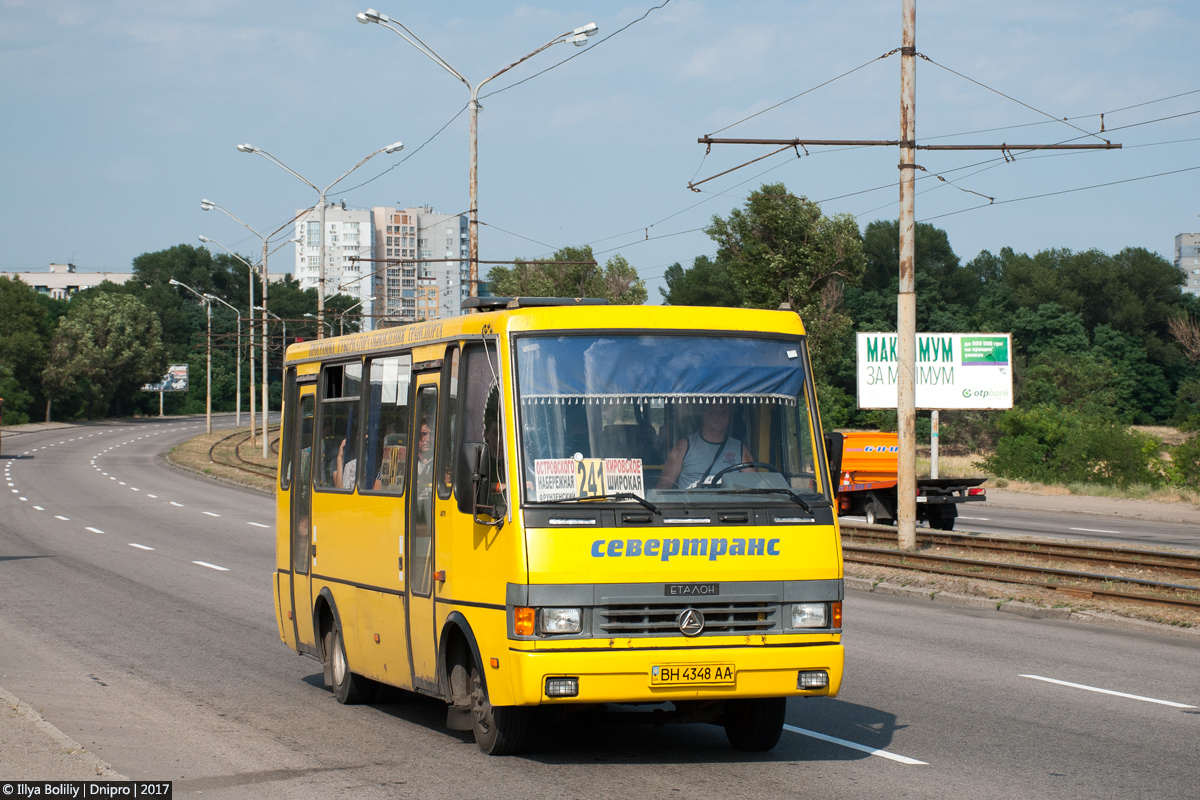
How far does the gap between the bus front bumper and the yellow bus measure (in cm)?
1

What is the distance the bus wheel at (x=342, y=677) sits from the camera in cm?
1026

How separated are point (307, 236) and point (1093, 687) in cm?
18622

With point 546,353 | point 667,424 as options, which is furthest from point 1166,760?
point 546,353

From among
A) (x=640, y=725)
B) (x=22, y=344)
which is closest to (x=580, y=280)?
(x=22, y=344)

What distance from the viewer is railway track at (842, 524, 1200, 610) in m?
16.6

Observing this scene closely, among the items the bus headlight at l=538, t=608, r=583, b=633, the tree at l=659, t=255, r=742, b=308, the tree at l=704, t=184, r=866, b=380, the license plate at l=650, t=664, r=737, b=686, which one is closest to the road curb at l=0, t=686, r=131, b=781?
the bus headlight at l=538, t=608, r=583, b=633

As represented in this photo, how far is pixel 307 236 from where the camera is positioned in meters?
190

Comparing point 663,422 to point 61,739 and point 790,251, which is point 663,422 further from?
point 790,251

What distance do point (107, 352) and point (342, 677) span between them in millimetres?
111860

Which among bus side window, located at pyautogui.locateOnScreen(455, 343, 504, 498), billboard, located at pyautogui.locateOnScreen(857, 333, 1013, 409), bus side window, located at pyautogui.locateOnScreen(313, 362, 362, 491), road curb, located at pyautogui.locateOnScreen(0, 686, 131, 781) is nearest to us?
road curb, located at pyautogui.locateOnScreen(0, 686, 131, 781)

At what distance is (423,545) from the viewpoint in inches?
344

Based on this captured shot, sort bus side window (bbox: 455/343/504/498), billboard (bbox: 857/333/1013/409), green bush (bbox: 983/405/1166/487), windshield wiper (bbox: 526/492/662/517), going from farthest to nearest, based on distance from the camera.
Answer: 1. green bush (bbox: 983/405/1166/487)
2. billboard (bbox: 857/333/1013/409)
3. bus side window (bbox: 455/343/504/498)
4. windshield wiper (bbox: 526/492/662/517)

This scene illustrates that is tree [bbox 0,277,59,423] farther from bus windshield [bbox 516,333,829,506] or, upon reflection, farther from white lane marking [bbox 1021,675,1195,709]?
bus windshield [bbox 516,333,829,506]

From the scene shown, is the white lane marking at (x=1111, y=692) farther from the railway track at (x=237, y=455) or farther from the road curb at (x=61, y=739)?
the railway track at (x=237, y=455)
